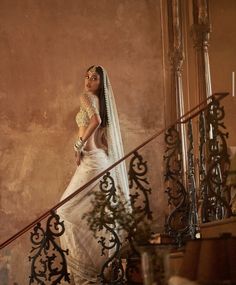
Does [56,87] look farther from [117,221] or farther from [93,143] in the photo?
[117,221]

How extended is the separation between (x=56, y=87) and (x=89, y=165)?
1.61 meters

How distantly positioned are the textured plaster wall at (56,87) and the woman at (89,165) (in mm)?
626

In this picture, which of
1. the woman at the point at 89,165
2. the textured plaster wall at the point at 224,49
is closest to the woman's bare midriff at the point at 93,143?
the woman at the point at 89,165

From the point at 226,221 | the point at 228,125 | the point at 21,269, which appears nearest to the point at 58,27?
the point at 228,125

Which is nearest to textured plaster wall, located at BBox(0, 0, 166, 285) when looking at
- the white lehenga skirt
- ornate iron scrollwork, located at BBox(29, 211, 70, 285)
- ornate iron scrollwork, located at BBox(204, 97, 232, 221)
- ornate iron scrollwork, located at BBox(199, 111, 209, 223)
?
the white lehenga skirt

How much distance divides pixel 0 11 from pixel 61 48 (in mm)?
977

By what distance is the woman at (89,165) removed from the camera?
6.11m

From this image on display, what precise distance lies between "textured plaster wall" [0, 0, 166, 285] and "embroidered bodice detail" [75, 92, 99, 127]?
63 cm

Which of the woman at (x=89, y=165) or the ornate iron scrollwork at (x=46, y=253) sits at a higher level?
the woman at (x=89, y=165)

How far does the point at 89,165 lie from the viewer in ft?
22.0

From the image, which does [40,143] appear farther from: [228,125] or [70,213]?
[228,125]

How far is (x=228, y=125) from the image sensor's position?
8047mm

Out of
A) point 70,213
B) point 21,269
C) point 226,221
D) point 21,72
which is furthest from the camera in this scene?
point 21,72

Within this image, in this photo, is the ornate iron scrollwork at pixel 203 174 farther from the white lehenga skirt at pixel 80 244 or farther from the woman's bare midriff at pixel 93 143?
the woman's bare midriff at pixel 93 143
